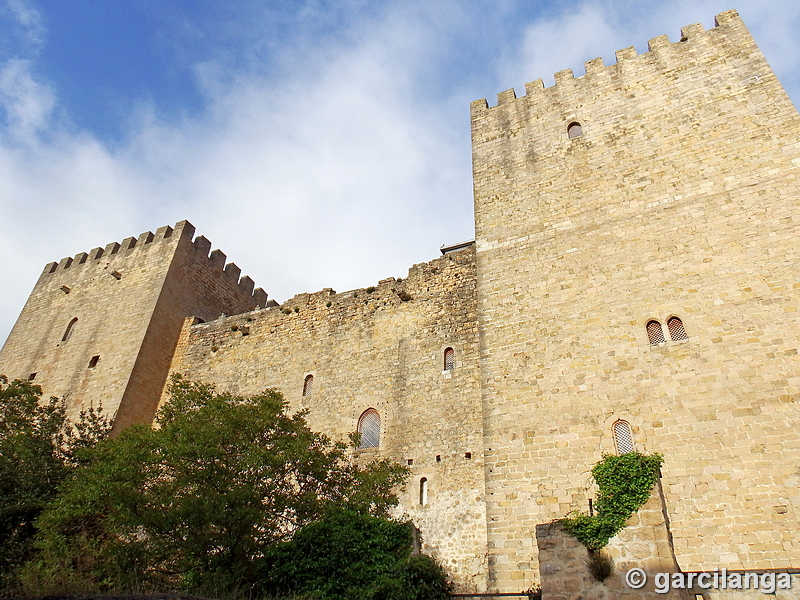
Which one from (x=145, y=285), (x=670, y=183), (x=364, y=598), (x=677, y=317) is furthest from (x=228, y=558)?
(x=145, y=285)

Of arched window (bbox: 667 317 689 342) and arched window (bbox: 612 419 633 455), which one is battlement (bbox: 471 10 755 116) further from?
arched window (bbox: 612 419 633 455)

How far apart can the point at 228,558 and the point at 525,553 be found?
15.0ft

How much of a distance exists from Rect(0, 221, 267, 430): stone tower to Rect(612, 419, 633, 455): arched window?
12437mm

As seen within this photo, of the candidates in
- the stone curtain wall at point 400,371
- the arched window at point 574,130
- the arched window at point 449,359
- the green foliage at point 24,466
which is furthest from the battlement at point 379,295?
the green foliage at point 24,466

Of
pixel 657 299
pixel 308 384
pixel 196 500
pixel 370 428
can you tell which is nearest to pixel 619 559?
pixel 657 299

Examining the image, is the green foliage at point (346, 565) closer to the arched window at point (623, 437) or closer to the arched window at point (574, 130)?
the arched window at point (623, 437)

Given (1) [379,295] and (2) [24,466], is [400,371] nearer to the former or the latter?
(1) [379,295]

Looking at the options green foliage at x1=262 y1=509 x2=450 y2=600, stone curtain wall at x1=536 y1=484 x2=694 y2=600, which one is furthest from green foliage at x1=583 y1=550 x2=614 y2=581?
green foliage at x1=262 y1=509 x2=450 y2=600

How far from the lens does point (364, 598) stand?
8.77m

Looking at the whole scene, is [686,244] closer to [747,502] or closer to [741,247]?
[741,247]

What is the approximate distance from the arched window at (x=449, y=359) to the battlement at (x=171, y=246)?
10.7 meters

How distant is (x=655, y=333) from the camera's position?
10.2 meters

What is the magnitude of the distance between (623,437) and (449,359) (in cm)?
464

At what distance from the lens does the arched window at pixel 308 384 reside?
14.8 m
